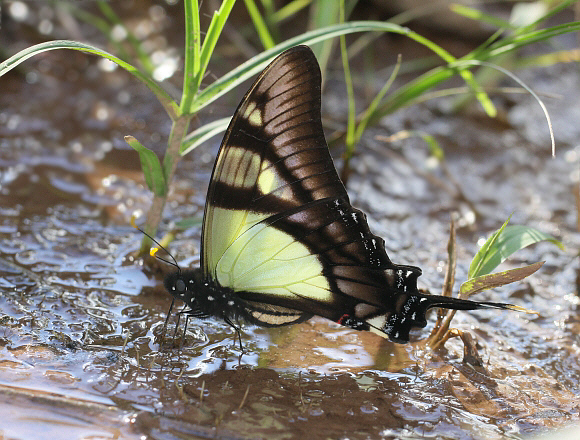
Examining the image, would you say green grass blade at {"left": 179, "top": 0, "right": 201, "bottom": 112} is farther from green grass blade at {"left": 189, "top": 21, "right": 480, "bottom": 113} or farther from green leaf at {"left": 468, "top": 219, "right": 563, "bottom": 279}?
green leaf at {"left": 468, "top": 219, "right": 563, "bottom": 279}

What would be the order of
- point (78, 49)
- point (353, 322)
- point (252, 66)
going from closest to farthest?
point (78, 49)
point (353, 322)
point (252, 66)

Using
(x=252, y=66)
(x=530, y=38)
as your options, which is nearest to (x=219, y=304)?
(x=252, y=66)

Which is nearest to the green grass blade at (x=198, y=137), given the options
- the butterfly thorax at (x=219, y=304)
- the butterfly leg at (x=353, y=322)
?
the butterfly thorax at (x=219, y=304)

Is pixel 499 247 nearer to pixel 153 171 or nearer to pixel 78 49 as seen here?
pixel 153 171

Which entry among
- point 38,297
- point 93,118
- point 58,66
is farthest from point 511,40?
point 58,66

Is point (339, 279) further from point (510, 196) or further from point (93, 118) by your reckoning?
point (93, 118)
